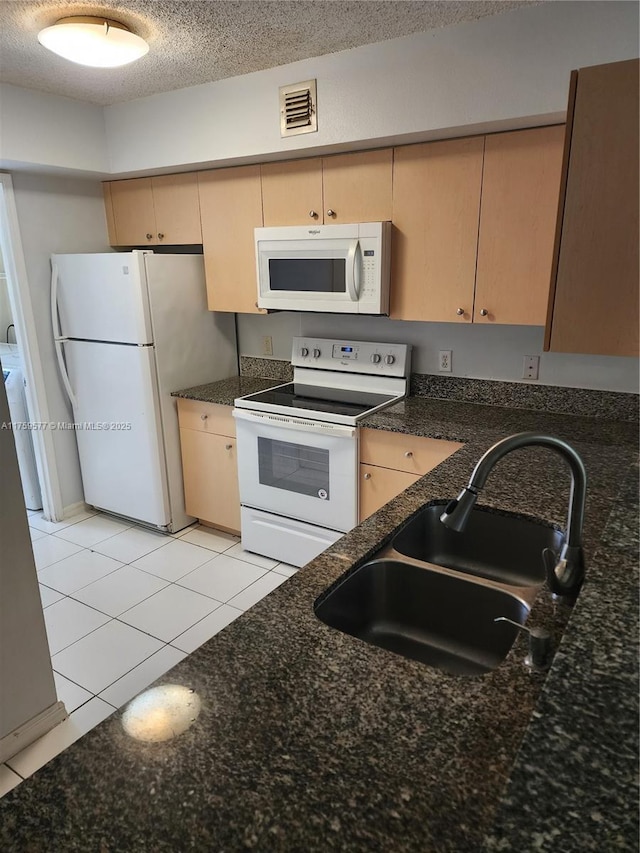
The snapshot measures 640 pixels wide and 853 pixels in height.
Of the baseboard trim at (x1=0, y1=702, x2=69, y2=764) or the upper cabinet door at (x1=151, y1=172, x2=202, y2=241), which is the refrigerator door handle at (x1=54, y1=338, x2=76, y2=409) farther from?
the baseboard trim at (x1=0, y1=702, x2=69, y2=764)

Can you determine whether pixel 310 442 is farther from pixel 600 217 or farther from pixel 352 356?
pixel 600 217

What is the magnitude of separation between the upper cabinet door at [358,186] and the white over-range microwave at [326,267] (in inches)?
3.6

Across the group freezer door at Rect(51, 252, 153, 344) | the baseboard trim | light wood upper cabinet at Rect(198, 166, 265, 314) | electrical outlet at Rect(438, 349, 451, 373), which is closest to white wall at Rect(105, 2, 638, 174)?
light wood upper cabinet at Rect(198, 166, 265, 314)

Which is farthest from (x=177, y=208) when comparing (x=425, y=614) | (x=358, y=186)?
(x=425, y=614)

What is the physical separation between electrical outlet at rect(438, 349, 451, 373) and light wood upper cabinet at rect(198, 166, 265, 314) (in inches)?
40.0

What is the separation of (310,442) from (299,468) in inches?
7.4

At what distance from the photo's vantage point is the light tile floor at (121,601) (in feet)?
7.12

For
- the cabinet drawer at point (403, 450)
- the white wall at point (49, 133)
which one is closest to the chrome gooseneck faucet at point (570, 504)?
the cabinet drawer at point (403, 450)

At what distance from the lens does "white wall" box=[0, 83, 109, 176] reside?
275cm

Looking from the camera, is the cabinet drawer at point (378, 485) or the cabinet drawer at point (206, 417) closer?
the cabinet drawer at point (378, 485)

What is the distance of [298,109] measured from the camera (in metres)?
2.48

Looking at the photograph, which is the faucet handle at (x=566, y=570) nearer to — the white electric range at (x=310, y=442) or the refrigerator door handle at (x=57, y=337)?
the white electric range at (x=310, y=442)

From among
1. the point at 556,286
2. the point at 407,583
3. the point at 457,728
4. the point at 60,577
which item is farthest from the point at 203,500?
the point at 457,728

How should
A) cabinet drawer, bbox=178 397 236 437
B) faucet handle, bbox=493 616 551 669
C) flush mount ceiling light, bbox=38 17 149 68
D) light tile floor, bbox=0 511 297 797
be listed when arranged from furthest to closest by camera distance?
cabinet drawer, bbox=178 397 236 437 < light tile floor, bbox=0 511 297 797 < flush mount ceiling light, bbox=38 17 149 68 < faucet handle, bbox=493 616 551 669
